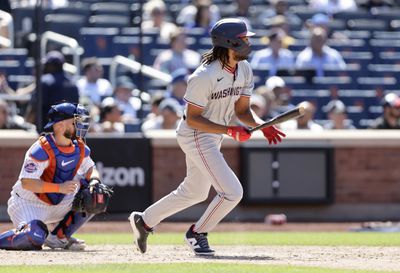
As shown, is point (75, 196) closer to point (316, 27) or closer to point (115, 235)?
point (115, 235)

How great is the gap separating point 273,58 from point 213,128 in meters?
8.52

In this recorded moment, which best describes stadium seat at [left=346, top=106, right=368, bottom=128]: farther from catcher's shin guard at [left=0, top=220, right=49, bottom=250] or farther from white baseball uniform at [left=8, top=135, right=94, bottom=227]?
catcher's shin guard at [left=0, top=220, right=49, bottom=250]

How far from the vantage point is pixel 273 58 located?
17.0m

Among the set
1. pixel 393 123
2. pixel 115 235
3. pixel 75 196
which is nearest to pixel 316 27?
pixel 393 123

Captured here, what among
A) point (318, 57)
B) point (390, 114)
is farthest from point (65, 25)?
point (390, 114)

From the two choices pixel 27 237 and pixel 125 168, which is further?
pixel 125 168

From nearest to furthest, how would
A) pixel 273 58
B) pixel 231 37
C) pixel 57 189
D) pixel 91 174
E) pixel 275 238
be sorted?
pixel 231 37 < pixel 57 189 < pixel 91 174 < pixel 275 238 < pixel 273 58

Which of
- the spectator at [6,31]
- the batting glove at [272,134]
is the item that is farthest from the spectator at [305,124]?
the batting glove at [272,134]

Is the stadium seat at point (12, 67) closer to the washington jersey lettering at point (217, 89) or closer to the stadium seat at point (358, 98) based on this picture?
the stadium seat at point (358, 98)

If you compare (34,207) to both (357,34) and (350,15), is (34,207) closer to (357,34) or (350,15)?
(357,34)

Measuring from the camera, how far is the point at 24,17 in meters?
16.6

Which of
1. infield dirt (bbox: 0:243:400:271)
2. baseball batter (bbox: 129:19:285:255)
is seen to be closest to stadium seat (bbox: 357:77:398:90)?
infield dirt (bbox: 0:243:400:271)

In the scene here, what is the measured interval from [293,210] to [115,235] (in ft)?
11.3

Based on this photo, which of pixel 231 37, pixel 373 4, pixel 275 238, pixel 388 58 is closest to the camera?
pixel 231 37
